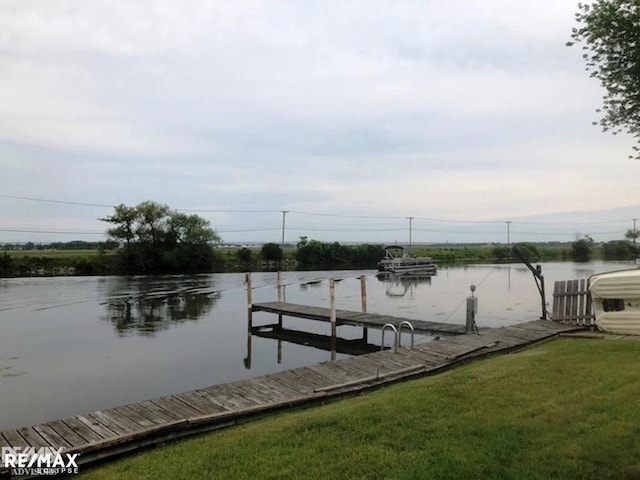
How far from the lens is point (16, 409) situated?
9.91 metres

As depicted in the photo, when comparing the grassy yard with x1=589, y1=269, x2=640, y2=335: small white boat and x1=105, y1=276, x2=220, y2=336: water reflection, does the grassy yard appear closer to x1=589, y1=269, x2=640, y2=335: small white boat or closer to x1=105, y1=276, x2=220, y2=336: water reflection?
x1=589, y1=269, x2=640, y2=335: small white boat

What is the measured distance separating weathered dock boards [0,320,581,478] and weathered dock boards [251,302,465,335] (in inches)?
125

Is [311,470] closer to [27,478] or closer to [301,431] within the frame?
[301,431]

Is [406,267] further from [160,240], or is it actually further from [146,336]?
[146,336]

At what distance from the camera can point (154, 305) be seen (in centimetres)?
2700

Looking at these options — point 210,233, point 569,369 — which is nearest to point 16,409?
point 569,369

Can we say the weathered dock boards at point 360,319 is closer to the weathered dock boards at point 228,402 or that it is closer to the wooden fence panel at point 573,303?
the wooden fence panel at point 573,303

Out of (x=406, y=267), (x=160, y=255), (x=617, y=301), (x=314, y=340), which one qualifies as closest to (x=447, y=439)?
(x=617, y=301)

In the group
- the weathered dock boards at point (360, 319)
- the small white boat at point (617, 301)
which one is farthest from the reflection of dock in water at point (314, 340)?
the small white boat at point (617, 301)

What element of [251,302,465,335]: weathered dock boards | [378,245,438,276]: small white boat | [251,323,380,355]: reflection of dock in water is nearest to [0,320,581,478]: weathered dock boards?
[251,302,465,335]: weathered dock boards

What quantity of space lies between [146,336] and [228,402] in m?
12.4

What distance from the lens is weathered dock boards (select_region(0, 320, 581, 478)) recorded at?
5426mm

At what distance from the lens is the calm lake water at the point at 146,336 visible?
36.7 ft

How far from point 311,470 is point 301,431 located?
3.33 ft
